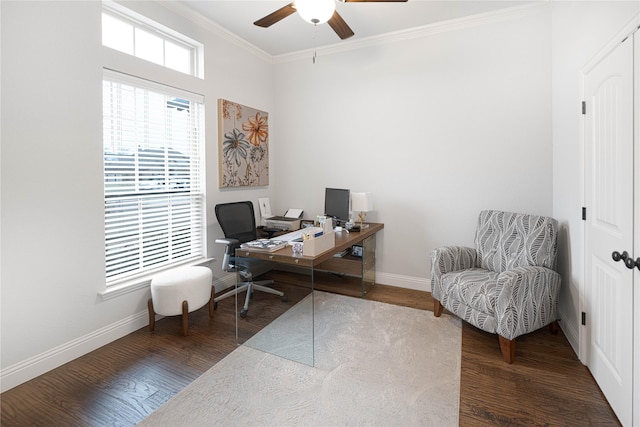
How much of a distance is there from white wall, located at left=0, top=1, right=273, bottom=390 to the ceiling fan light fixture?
1.53 metres

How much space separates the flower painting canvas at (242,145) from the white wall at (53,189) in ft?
3.43

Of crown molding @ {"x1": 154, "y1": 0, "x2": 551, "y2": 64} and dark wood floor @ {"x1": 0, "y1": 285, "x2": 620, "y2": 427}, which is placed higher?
crown molding @ {"x1": 154, "y1": 0, "x2": 551, "y2": 64}

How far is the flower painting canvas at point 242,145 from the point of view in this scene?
3.63 m

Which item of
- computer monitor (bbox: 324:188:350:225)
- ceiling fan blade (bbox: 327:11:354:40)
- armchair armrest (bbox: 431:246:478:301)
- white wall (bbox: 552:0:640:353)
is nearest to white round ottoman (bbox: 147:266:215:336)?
computer monitor (bbox: 324:188:350:225)

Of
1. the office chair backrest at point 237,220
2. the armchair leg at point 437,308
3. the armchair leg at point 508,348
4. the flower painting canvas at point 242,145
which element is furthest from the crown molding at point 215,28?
the armchair leg at point 508,348

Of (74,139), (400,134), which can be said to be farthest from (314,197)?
(74,139)

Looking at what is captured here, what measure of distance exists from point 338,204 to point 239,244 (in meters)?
1.22

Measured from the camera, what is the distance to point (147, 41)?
114 inches

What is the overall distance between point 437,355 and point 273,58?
408 centimetres

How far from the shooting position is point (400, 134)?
3734 millimetres

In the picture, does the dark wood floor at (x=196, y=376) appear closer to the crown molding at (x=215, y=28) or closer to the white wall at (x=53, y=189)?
the white wall at (x=53, y=189)

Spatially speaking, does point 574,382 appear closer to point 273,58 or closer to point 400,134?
point 400,134

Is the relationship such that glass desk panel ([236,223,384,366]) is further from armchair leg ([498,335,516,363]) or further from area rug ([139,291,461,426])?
armchair leg ([498,335,516,363])

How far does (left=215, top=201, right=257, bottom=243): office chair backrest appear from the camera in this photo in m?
3.34
